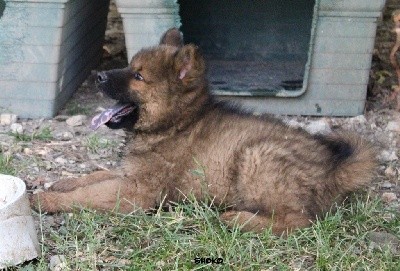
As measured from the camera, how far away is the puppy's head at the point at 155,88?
4.18 metres

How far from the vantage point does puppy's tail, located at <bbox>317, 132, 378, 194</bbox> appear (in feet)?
13.4

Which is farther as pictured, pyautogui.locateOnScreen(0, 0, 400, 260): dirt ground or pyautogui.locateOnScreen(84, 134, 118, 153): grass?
pyautogui.locateOnScreen(84, 134, 118, 153): grass

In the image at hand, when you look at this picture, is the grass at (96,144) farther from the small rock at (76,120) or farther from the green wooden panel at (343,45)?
the green wooden panel at (343,45)

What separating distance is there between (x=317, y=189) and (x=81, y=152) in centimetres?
165

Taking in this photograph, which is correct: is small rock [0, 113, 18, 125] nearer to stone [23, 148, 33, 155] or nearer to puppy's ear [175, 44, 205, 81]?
stone [23, 148, 33, 155]

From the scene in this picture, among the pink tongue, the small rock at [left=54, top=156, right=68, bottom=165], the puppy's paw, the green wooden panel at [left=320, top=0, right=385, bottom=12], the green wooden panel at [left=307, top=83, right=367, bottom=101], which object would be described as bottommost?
the small rock at [left=54, top=156, right=68, bottom=165]

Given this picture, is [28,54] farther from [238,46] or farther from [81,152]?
[238,46]

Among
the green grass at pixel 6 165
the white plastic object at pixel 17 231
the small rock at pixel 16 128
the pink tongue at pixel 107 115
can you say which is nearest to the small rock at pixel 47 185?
the green grass at pixel 6 165

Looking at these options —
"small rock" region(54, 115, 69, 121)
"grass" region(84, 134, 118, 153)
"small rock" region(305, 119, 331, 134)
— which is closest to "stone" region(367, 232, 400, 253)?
"small rock" region(305, 119, 331, 134)

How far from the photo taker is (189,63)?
4188 millimetres

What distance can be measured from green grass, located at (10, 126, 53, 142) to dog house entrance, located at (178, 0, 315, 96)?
1944 millimetres

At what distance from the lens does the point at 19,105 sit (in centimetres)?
562

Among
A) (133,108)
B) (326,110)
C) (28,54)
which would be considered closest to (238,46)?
(326,110)

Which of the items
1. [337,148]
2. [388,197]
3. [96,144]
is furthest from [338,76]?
[96,144]
